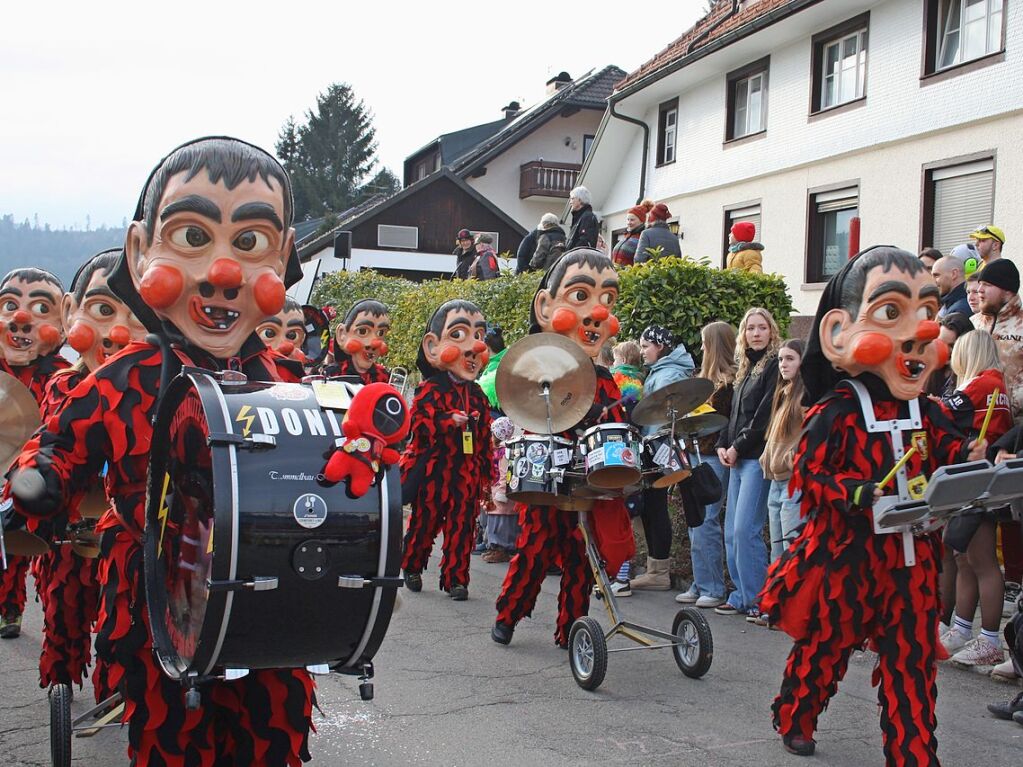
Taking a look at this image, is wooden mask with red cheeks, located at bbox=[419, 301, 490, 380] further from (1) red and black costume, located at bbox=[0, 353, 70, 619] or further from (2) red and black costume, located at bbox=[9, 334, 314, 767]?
(2) red and black costume, located at bbox=[9, 334, 314, 767]

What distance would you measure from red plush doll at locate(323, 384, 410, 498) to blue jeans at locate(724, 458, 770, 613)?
4833mm

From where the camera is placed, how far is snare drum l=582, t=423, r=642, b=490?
18.4ft

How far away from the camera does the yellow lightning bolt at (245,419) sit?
2961 millimetres

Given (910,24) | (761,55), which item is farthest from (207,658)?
(761,55)

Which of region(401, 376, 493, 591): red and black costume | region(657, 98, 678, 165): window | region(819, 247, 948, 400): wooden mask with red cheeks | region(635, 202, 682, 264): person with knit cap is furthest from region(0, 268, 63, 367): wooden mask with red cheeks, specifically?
region(657, 98, 678, 165): window

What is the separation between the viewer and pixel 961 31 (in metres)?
14.9

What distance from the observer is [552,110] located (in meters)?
35.5

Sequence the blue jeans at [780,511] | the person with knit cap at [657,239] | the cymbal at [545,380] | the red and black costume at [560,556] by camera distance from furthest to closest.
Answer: the person with knit cap at [657,239], the blue jeans at [780,511], the red and black costume at [560,556], the cymbal at [545,380]

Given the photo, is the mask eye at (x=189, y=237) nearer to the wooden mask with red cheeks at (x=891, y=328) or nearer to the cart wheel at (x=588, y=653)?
the wooden mask with red cheeks at (x=891, y=328)

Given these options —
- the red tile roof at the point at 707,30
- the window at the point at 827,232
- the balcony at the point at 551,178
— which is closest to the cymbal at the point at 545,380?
the window at the point at 827,232

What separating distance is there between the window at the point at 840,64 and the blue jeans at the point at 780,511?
11323 millimetres

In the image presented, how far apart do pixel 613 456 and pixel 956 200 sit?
11182 mm

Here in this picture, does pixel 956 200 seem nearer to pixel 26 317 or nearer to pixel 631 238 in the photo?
pixel 631 238

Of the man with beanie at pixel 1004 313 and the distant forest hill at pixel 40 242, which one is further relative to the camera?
the distant forest hill at pixel 40 242
